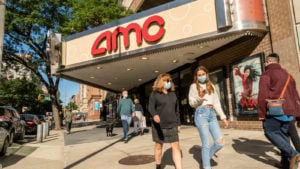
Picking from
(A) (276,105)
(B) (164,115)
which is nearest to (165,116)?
(B) (164,115)

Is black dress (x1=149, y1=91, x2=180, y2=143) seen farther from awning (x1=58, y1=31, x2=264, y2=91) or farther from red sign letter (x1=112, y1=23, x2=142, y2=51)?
red sign letter (x1=112, y1=23, x2=142, y2=51)

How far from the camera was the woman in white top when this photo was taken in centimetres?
343

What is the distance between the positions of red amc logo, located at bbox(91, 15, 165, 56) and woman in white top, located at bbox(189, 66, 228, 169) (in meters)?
6.53

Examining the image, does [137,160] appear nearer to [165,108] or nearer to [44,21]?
[165,108]

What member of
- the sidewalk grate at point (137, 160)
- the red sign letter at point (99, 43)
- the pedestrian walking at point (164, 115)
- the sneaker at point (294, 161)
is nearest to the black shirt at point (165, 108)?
the pedestrian walking at point (164, 115)

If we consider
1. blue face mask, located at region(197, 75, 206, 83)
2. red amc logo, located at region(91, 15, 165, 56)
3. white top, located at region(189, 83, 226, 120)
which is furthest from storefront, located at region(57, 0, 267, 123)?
white top, located at region(189, 83, 226, 120)

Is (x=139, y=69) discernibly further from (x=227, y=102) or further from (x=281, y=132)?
(x=281, y=132)

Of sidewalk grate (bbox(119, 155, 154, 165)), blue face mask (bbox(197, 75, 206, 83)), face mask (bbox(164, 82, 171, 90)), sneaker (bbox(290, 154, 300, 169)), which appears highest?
blue face mask (bbox(197, 75, 206, 83))

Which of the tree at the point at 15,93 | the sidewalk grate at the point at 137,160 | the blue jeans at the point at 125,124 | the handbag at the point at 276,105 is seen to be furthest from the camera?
the tree at the point at 15,93

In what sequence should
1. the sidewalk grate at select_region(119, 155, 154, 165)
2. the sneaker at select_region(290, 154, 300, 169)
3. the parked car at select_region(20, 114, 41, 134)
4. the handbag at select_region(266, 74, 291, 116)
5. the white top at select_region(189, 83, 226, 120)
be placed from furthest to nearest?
the parked car at select_region(20, 114, 41, 134), the sidewalk grate at select_region(119, 155, 154, 165), the white top at select_region(189, 83, 226, 120), the handbag at select_region(266, 74, 291, 116), the sneaker at select_region(290, 154, 300, 169)

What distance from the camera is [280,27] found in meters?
8.24

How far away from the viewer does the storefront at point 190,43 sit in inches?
335

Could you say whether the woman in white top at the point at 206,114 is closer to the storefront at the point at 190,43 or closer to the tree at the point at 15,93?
the storefront at the point at 190,43

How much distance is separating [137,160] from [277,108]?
3187 mm
